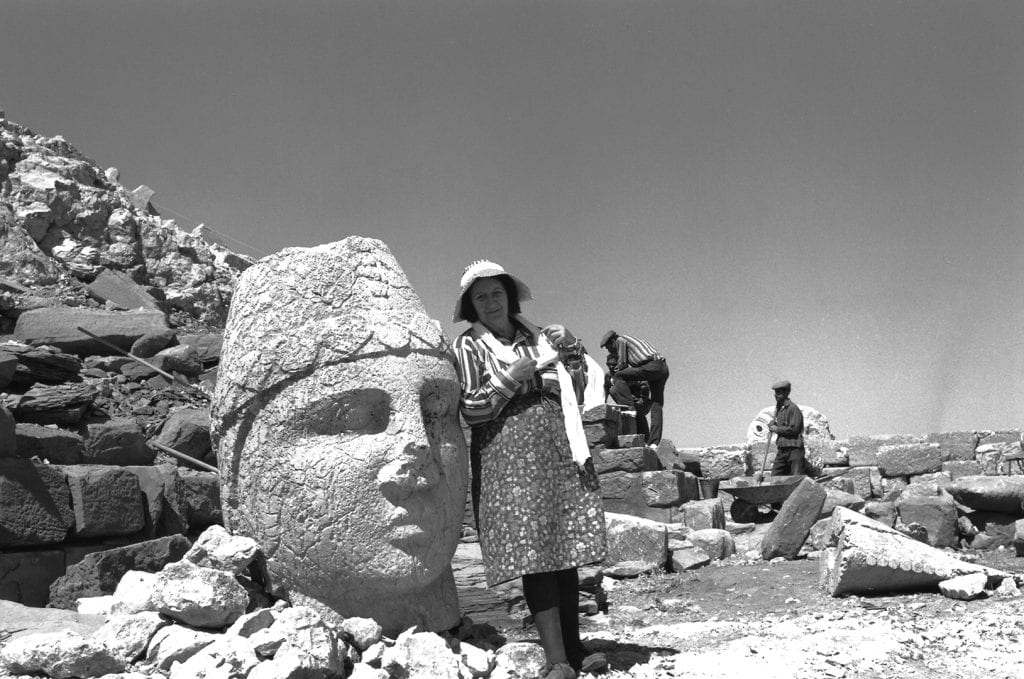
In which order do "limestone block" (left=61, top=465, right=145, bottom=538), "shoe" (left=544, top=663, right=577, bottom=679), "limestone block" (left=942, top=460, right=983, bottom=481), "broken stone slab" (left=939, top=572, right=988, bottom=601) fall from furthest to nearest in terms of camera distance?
"limestone block" (left=942, top=460, right=983, bottom=481) → "broken stone slab" (left=939, top=572, right=988, bottom=601) → "limestone block" (left=61, top=465, right=145, bottom=538) → "shoe" (left=544, top=663, right=577, bottom=679)

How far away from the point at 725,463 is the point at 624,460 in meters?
4.06

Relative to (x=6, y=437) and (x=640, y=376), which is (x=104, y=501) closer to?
(x=6, y=437)

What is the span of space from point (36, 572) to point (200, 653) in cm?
199

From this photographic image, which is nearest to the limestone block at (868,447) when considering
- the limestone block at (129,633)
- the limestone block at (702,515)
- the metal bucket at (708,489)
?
the metal bucket at (708,489)

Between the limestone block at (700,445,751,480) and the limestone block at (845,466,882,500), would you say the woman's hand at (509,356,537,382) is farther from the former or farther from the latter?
the limestone block at (700,445,751,480)

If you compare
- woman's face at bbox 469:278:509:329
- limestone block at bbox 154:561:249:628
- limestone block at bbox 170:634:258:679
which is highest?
woman's face at bbox 469:278:509:329

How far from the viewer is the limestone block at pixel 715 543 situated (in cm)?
793

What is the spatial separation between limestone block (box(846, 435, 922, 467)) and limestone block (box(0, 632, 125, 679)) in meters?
12.1

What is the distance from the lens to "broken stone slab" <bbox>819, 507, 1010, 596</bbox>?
5406 mm

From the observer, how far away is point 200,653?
3301 mm

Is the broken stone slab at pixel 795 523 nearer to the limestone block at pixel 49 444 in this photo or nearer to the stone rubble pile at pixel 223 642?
the stone rubble pile at pixel 223 642

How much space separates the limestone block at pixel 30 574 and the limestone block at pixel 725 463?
1019cm

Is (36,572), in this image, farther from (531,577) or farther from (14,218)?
(14,218)

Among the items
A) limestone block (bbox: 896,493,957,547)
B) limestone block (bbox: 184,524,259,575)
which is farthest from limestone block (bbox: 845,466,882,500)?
limestone block (bbox: 184,524,259,575)
